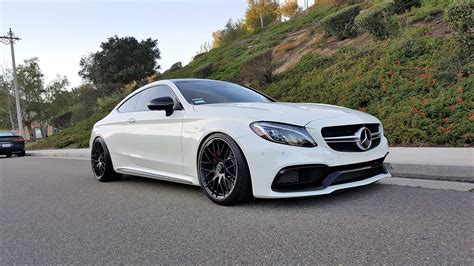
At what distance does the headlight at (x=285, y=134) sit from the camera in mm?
Result: 3701

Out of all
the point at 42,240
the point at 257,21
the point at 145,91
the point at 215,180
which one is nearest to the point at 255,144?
the point at 215,180

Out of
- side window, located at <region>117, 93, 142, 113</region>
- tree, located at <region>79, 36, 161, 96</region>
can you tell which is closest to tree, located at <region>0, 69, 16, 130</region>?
tree, located at <region>79, 36, 161, 96</region>

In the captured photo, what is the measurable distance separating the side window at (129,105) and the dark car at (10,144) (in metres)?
14.2

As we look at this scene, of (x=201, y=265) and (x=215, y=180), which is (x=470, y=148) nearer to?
(x=215, y=180)

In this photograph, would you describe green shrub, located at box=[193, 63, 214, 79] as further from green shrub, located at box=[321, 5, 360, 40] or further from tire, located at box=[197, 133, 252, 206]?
tire, located at box=[197, 133, 252, 206]

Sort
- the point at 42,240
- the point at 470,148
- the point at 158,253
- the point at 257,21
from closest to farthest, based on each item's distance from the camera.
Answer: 1. the point at 158,253
2. the point at 42,240
3. the point at 470,148
4. the point at 257,21

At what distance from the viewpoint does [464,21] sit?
949cm

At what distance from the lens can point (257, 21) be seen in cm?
4938

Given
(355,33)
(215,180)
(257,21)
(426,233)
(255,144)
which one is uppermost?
(257,21)

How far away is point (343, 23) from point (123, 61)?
66.4ft

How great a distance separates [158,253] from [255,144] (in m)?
1.37

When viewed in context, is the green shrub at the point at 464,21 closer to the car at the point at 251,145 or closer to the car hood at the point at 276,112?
the car at the point at 251,145

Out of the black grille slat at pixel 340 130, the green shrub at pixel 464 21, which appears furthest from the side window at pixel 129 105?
the green shrub at pixel 464 21

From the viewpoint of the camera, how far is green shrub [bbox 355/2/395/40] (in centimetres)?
1314
